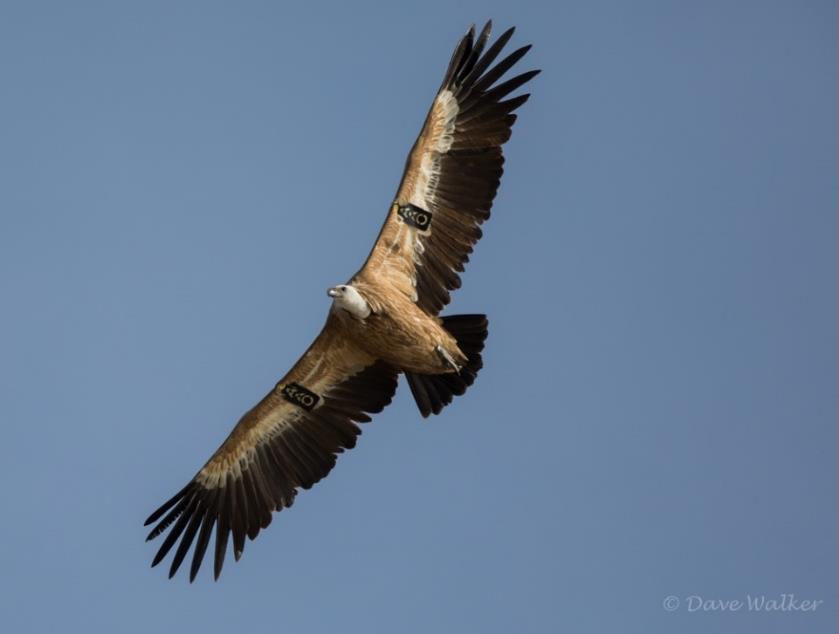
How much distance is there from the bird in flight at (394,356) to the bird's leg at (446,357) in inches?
1.1

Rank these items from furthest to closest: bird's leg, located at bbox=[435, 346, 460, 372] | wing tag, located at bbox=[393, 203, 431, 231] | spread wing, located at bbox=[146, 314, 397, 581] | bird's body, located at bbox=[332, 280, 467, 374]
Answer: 1. spread wing, located at bbox=[146, 314, 397, 581]
2. wing tag, located at bbox=[393, 203, 431, 231]
3. bird's leg, located at bbox=[435, 346, 460, 372]
4. bird's body, located at bbox=[332, 280, 467, 374]

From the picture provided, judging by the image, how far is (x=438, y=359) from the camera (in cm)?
1095

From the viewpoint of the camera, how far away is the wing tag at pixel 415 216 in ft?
37.3

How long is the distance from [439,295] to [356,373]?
1.16 meters

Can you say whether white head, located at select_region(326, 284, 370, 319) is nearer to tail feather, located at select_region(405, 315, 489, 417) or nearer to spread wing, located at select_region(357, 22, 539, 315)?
spread wing, located at select_region(357, 22, 539, 315)

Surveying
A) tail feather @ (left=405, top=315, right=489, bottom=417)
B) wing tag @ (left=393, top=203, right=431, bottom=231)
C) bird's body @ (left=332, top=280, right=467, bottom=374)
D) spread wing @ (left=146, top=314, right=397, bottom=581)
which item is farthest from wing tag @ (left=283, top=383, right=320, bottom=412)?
wing tag @ (left=393, top=203, right=431, bottom=231)

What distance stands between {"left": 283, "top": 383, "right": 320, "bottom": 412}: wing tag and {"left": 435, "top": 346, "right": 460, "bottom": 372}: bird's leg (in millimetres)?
1503

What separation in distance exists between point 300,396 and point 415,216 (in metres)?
2.17

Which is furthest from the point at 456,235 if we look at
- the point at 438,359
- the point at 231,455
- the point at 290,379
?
the point at 231,455

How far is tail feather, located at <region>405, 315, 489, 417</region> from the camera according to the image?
11.2 metres

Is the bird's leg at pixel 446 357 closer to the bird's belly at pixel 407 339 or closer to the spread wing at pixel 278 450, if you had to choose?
the bird's belly at pixel 407 339

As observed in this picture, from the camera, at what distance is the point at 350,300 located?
10.4 m

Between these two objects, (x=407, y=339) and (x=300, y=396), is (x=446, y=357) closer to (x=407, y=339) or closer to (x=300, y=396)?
(x=407, y=339)

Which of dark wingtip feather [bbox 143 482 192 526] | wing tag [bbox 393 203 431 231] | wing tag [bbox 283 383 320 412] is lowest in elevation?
dark wingtip feather [bbox 143 482 192 526]
